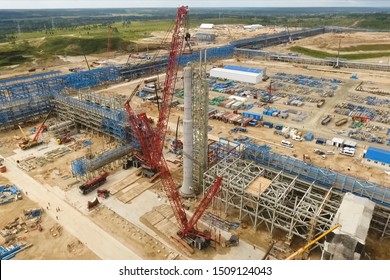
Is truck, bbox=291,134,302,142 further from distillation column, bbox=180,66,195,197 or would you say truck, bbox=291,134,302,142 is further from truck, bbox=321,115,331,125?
distillation column, bbox=180,66,195,197

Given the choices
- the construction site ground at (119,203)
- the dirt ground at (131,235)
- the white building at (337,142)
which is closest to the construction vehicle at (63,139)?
the construction site ground at (119,203)

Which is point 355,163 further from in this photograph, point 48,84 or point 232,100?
point 48,84

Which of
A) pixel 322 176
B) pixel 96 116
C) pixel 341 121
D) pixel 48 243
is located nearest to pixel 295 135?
pixel 341 121

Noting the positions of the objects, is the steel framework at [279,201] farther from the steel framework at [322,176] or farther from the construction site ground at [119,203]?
the construction site ground at [119,203]

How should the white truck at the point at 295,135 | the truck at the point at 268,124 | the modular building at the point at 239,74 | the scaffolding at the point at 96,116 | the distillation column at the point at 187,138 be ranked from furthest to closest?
the modular building at the point at 239,74
the truck at the point at 268,124
the white truck at the point at 295,135
the scaffolding at the point at 96,116
the distillation column at the point at 187,138

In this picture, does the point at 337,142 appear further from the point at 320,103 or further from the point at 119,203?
the point at 119,203

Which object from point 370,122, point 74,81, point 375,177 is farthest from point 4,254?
point 370,122
